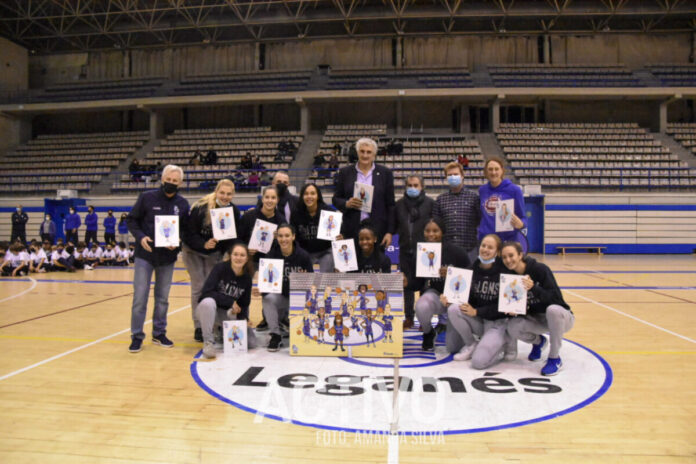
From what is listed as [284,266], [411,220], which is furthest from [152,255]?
[411,220]

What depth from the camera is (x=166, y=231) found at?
385cm

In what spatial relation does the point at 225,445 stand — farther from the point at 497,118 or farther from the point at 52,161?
the point at 52,161

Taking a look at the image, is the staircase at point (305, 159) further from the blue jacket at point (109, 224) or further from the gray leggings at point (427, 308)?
the gray leggings at point (427, 308)

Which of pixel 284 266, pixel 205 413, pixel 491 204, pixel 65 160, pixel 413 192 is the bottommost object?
pixel 205 413

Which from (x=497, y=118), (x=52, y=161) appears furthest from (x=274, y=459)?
(x=52, y=161)

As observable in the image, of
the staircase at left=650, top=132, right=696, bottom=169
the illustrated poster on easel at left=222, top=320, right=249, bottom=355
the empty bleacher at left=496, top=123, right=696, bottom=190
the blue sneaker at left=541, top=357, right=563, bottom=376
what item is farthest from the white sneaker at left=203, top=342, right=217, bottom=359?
the staircase at left=650, top=132, right=696, bottom=169

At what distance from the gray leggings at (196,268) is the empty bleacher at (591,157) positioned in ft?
43.7

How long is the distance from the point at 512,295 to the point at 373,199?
1535 millimetres

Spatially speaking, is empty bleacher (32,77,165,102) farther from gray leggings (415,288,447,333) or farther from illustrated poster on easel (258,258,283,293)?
gray leggings (415,288,447,333)

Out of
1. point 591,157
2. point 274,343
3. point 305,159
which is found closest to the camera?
point 274,343

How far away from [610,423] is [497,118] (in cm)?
1834

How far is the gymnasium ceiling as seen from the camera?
18.5m

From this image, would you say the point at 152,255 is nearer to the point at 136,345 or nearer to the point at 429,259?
the point at 136,345

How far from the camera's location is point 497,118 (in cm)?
1897
